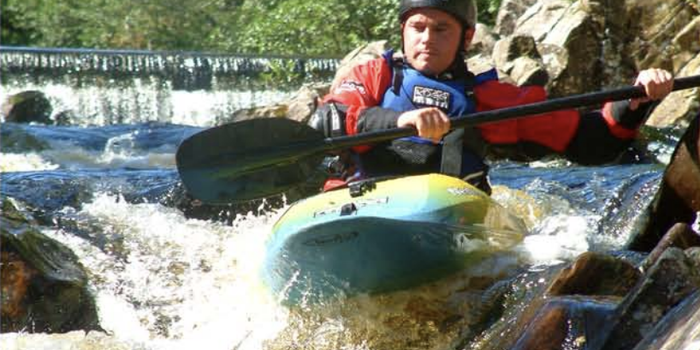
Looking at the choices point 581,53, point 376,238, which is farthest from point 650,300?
point 581,53

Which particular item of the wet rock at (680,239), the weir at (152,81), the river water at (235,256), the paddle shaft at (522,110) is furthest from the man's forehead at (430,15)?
the weir at (152,81)

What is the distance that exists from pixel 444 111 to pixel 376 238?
75 centimetres

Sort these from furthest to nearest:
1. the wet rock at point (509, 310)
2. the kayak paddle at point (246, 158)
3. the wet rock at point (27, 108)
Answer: the wet rock at point (27, 108) < the kayak paddle at point (246, 158) < the wet rock at point (509, 310)

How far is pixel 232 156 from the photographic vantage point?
4074mm

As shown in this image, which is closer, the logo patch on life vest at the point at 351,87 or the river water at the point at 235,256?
the river water at the point at 235,256

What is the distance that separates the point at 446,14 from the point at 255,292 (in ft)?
3.95

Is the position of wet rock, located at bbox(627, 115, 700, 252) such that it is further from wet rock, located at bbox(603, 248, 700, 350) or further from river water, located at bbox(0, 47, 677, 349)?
wet rock, located at bbox(603, 248, 700, 350)

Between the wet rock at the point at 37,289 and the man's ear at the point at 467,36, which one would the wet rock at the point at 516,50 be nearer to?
the man's ear at the point at 467,36

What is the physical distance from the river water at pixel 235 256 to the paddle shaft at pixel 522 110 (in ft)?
1.63

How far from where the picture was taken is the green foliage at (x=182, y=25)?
49.5 feet

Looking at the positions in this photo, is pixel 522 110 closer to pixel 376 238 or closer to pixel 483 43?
pixel 376 238

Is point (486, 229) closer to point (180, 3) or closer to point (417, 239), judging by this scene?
point (417, 239)

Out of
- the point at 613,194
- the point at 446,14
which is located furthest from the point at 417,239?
the point at 613,194

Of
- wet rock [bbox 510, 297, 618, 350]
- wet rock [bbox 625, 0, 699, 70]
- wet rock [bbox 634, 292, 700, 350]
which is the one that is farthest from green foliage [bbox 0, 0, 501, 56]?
wet rock [bbox 634, 292, 700, 350]
